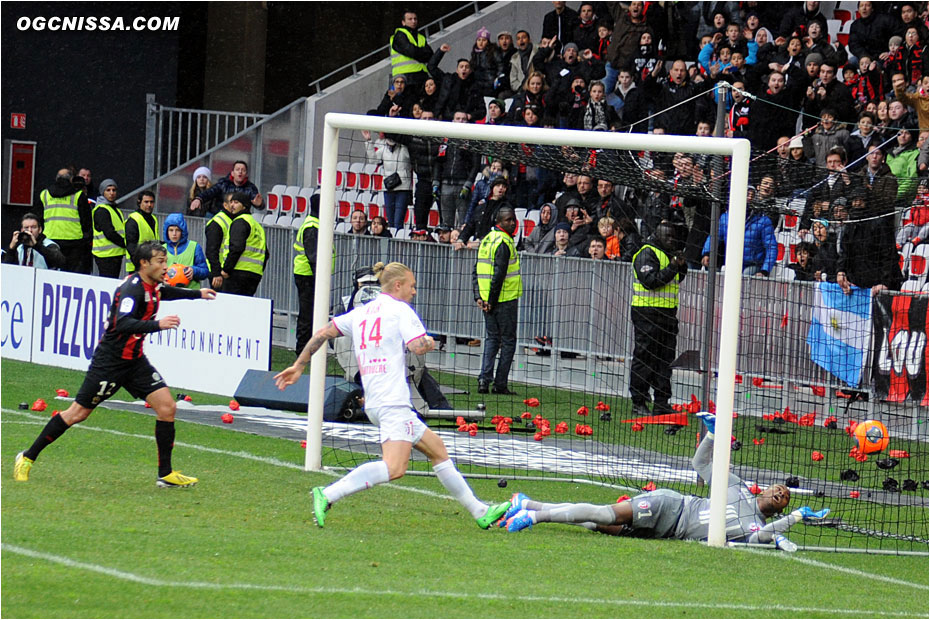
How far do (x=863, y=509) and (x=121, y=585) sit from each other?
6.45m

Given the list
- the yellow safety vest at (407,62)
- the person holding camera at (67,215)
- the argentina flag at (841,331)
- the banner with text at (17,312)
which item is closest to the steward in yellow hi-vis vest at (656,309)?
the argentina flag at (841,331)

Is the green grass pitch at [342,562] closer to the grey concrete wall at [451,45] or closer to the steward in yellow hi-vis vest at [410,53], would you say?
the steward in yellow hi-vis vest at [410,53]

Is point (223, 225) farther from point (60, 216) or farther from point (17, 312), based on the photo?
point (60, 216)

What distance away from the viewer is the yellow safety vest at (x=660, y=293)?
14.2 metres

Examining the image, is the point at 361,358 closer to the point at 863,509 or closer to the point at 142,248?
the point at 142,248

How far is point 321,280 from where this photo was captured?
10594 millimetres

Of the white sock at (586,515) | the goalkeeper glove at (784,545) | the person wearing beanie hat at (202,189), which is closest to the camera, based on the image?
the white sock at (586,515)

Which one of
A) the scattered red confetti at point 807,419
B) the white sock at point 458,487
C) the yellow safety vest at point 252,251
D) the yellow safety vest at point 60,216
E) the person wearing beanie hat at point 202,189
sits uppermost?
the person wearing beanie hat at point 202,189

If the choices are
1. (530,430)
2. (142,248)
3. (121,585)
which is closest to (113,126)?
(530,430)

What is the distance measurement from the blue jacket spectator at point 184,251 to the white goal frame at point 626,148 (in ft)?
19.8

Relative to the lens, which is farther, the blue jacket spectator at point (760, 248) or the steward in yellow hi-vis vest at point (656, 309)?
the blue jacket spectator at point (760, 248)

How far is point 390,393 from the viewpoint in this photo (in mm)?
8344

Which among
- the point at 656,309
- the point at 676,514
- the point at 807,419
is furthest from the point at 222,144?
the point at 676,514

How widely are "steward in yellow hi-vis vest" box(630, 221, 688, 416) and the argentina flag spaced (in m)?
1.50
